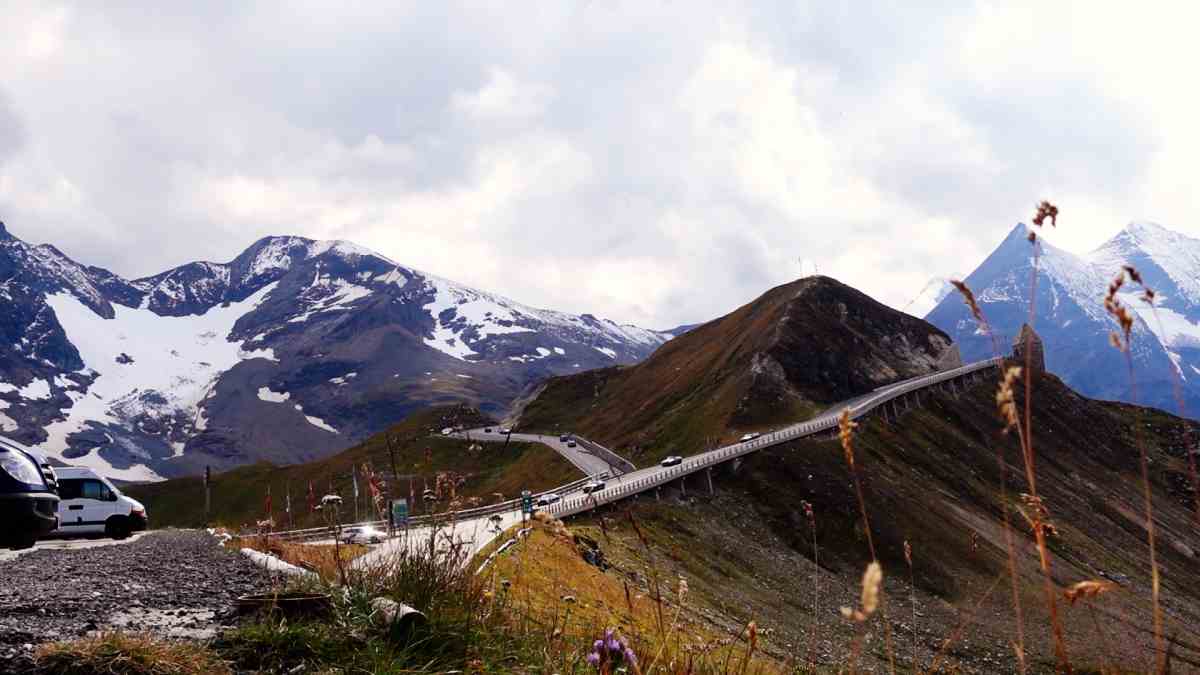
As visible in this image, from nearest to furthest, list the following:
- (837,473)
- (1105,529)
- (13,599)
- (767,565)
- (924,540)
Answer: (13,599) < (767,565) < (924,540) < (837,473) < (1105,529)

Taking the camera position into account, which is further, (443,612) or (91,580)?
(91,580)

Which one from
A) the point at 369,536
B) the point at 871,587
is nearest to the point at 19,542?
the point at 369,536

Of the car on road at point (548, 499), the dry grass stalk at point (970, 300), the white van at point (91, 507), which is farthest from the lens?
the car on road at point (548, 499)

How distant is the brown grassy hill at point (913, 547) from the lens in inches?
1651

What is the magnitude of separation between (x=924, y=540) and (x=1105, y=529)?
3728 centimetres

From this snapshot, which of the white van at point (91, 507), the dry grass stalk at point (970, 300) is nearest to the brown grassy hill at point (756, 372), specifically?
the white van at point (91, 507)

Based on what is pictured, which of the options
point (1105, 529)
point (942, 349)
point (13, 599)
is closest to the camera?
point (13, 599)

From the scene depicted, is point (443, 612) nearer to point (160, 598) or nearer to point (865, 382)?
point (160, 598)

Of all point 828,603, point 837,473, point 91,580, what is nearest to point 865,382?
point 837,473

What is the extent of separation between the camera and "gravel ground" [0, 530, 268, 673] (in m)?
7.00

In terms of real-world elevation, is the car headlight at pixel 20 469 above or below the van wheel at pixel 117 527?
above

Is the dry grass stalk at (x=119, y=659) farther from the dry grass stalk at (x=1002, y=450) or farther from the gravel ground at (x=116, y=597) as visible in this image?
the dry grass stalk at (x=1002, y=450)

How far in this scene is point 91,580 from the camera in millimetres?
12008

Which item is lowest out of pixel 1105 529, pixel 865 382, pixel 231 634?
pixel 1105 529
